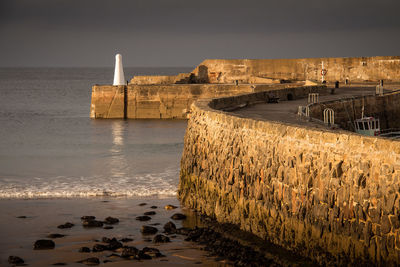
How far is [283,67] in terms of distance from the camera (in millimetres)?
42469

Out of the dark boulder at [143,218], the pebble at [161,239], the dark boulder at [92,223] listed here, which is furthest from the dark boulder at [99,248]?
the dark boulder at [143,218]

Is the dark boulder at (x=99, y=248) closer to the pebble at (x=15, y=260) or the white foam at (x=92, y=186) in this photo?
the pebble at (x=15, y=260)

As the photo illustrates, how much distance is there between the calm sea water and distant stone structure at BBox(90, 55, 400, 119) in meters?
0.93

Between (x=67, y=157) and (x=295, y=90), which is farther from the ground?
(x=295, y=90)

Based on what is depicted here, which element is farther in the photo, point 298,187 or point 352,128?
point 352,128

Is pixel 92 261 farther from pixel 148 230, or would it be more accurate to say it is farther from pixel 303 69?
pixel 303 69

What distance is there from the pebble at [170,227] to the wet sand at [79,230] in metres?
0.19

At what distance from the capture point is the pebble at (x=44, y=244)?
11.8 metres

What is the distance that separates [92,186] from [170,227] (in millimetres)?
5373

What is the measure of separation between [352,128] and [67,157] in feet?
30.8

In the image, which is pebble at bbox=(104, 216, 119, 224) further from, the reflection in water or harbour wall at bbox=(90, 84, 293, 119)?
harbour wall at bbox=(90, 84, 293, 119)

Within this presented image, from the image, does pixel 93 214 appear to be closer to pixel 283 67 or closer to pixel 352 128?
pixel 352 128

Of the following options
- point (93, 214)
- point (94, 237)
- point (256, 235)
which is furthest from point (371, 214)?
point (93, 214)

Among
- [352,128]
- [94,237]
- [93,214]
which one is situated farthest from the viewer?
[352,128]
